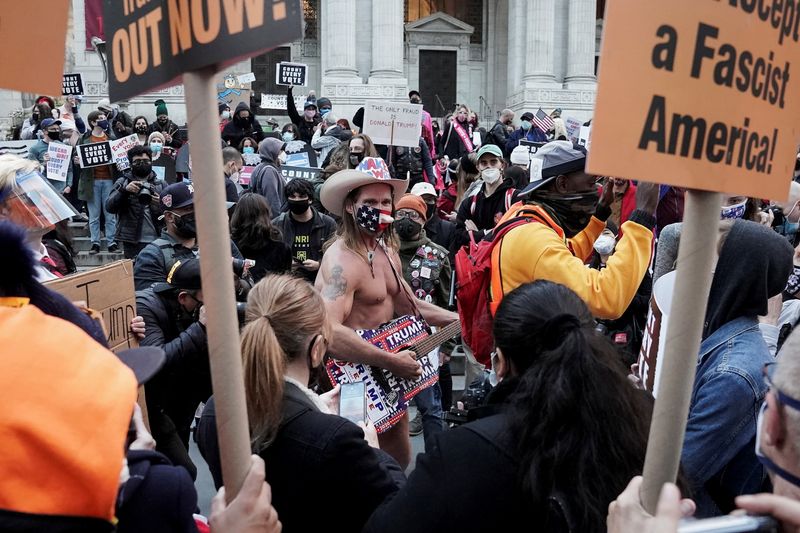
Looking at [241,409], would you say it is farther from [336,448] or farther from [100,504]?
[336,448]

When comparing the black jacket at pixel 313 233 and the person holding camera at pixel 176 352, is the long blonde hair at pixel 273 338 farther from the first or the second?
the black jacket at pixel 313 233

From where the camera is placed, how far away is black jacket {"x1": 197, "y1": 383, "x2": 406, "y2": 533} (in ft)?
7.66

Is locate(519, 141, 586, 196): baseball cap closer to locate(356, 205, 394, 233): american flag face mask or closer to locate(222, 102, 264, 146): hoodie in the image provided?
locate(356, 205, 394, 233): american flag face mask

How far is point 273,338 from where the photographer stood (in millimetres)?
2520

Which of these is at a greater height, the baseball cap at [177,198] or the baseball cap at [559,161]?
the baseball cap at [559,161]

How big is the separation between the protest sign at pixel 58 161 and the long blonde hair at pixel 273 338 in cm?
1058

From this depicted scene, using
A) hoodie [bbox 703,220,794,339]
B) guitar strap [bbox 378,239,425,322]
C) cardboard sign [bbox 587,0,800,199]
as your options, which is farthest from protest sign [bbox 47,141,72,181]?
cardboard sign [bbox 587,0,800,199]

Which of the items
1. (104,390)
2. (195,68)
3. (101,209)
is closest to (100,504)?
(104,390)

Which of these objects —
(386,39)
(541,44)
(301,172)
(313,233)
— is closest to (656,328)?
(313,233)

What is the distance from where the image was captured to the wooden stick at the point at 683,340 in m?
1.38

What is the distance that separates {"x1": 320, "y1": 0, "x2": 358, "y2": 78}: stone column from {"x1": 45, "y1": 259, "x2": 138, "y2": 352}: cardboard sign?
79.1 feet

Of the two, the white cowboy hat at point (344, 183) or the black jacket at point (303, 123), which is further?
the black jacket at point (303, 123)

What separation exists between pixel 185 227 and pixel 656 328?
11.0 feet

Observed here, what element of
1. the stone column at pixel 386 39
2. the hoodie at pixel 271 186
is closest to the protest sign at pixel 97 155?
the hoodie at pixel 271 186
